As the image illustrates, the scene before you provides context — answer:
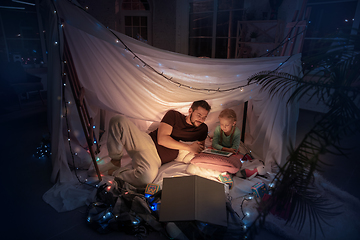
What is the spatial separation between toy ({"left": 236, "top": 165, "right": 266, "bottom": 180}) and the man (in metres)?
0.46

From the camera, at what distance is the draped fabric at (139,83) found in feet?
6.73

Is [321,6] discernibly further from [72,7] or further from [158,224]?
[158,224]

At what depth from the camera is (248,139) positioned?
3.04 m

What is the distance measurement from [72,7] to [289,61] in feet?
6.66

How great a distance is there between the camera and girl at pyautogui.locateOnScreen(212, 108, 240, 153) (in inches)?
94.2

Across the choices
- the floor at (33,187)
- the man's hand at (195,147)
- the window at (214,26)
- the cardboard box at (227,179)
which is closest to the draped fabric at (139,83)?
the floor at (33,187)

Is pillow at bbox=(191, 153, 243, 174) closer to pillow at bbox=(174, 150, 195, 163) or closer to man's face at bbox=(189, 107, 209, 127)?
pillow at bbox=(174, 150, 195, 163)

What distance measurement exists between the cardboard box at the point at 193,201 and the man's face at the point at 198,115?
71 centimetres

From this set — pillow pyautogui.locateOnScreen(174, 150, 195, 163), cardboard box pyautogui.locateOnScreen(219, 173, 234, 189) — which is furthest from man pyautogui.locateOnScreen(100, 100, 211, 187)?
cardboard box pyautogui.locateOnScreen(219, 173, 234, 189)

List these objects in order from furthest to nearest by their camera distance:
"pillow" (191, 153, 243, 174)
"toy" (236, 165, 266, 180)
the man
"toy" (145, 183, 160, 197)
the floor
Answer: "toy" (236, 165, 266, 180) → "pillow" (191, 153, 243, 174) → the man → "toy" (145, 183, 160, 197) → the floor

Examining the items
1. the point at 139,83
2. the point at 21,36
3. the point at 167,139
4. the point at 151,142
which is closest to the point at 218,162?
the point at 167,139

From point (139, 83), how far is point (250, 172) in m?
1.43

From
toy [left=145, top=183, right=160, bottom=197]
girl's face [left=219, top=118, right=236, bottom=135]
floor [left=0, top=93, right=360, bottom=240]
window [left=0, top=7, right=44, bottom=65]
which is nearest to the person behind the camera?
floor [left=0, top=93, right=360, bottom=240]

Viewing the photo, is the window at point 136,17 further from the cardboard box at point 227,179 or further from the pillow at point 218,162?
the cardboard box at point 227,179
